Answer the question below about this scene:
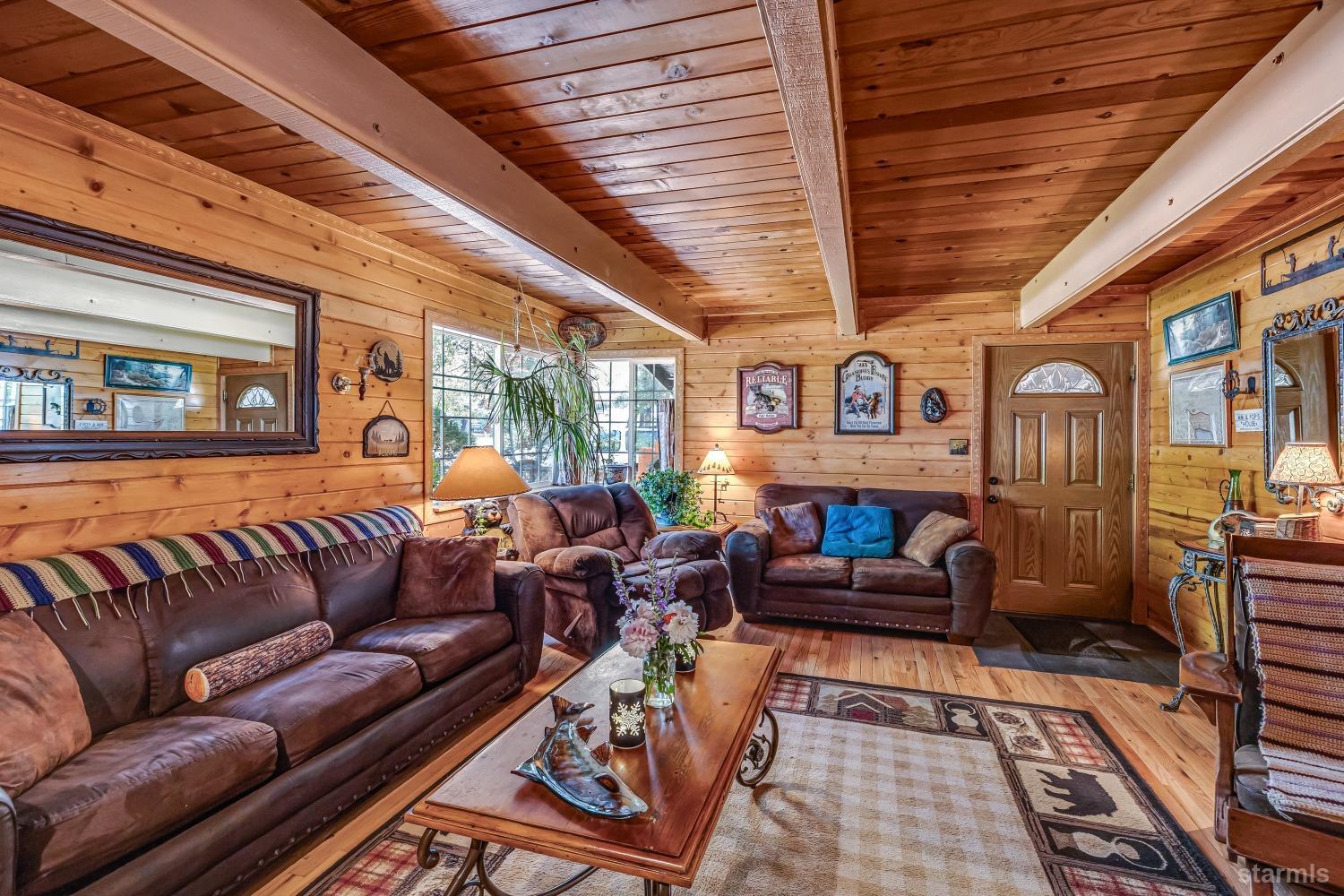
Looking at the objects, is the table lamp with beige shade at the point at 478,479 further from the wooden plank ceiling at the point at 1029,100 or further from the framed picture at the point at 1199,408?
the framed picture at the point at 1199,408

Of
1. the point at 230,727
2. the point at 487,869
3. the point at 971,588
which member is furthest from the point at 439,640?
the point at 971,588

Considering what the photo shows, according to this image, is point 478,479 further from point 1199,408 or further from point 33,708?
point 1199,408

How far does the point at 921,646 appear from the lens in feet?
12.5

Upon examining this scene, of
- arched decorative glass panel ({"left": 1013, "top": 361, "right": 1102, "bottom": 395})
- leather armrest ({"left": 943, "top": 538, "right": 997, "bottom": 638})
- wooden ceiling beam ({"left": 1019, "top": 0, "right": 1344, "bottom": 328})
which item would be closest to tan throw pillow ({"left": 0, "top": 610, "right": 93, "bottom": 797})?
wooden ceiling beam ({"left": 1019, "top": 0, "right": 1344, "bottom": 328})

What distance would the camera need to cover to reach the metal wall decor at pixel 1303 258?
2550 millimetres

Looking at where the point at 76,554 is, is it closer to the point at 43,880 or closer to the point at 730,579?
the point at 43,880

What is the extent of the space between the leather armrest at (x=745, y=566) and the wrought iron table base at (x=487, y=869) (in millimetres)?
1823

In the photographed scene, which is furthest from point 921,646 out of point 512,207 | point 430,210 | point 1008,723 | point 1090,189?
point 430,210

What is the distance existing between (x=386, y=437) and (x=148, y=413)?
44.7 inches

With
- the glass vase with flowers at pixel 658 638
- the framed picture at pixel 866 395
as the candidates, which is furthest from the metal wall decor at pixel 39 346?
the framed picture at pixel 866 395

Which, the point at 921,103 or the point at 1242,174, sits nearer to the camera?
the point at 1242,174

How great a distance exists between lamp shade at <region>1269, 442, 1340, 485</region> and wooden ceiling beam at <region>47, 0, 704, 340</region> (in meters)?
3.17

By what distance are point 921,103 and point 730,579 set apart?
3.04 m

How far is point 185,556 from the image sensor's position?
221 cm
